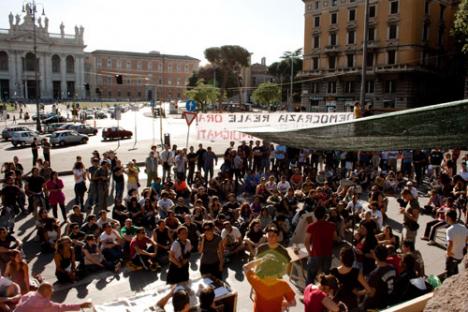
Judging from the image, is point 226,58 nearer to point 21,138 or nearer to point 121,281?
point 21,138

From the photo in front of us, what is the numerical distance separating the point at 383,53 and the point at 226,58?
154 feet

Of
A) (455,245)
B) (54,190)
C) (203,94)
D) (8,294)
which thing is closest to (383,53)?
(203,94)

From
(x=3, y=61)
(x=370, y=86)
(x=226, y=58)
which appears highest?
(x=3, y=61)

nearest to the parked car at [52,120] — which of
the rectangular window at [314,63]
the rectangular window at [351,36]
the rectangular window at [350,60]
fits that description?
the rectangular window at [314,63]

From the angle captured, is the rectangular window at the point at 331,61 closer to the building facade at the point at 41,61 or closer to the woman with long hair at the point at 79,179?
the woman with long hair at the point at 79,179

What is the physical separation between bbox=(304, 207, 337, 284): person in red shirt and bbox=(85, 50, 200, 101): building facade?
12085cm

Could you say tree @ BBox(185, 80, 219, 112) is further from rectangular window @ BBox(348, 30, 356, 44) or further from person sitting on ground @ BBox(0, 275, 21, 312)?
person sitting on ground @ BBox(0, 275, 21, 312)

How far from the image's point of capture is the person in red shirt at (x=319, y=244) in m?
6.95

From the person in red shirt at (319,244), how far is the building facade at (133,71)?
120845mm

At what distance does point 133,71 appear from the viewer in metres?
130

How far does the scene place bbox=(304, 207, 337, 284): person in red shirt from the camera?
22.8 feet

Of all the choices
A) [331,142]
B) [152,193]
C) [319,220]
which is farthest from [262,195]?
[331,142]

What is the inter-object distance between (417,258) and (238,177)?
11.6 meters

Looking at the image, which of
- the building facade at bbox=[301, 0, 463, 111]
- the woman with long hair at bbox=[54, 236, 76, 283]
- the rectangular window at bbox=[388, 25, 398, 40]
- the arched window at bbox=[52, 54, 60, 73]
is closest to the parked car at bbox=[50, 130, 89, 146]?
the woman with long hair at bbox=[54, 236, 76, 283]
